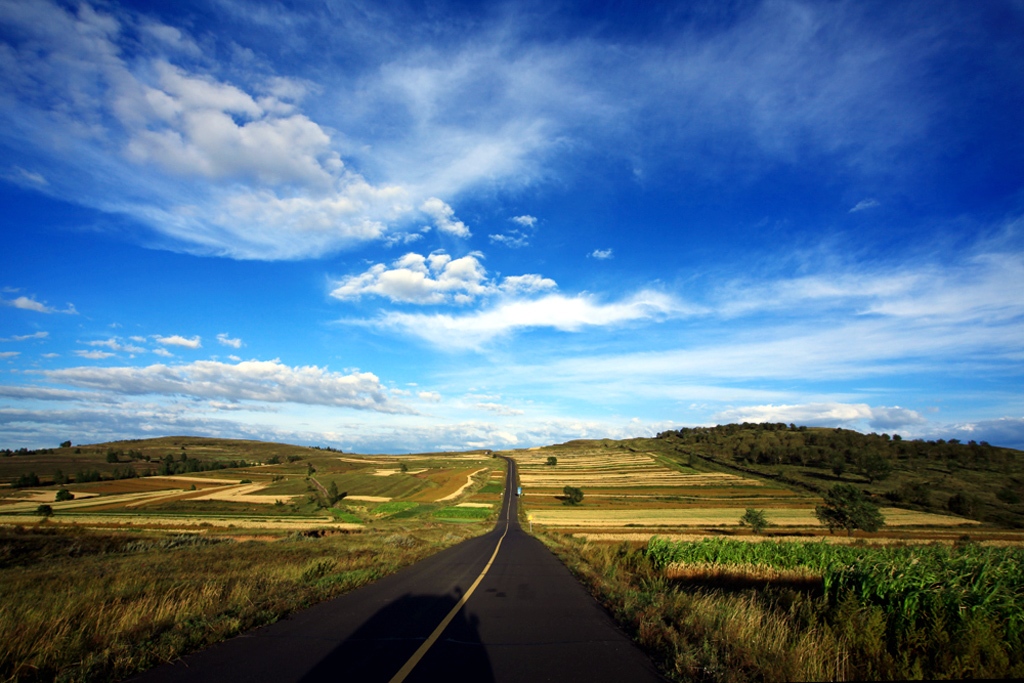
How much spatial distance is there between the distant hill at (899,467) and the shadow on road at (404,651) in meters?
99.3

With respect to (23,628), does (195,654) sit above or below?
below

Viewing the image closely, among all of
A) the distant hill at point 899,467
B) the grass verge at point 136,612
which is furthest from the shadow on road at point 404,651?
the distant hill at point 899,467

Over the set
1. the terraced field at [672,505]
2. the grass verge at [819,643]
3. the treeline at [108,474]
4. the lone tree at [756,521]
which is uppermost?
the grass verge at [819,643]

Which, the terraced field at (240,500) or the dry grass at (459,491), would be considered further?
the dry grass at (459,491)

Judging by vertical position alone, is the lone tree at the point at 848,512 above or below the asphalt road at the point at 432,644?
below

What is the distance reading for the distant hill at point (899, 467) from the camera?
266ft

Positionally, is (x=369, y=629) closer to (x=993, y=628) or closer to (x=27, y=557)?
(x=993, y=628)

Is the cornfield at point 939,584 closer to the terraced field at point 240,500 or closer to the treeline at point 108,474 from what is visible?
the terraced field at point 240,500

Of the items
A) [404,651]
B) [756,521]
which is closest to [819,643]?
[404,651]

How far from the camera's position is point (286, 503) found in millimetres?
73625

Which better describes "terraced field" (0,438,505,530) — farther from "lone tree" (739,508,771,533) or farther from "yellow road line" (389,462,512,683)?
"yellow road line" (389,462,512,683)

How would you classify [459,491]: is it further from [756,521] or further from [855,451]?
[855,451]

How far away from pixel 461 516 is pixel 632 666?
66204 millimetres

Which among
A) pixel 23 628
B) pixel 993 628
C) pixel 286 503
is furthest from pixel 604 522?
pixel 23 628
